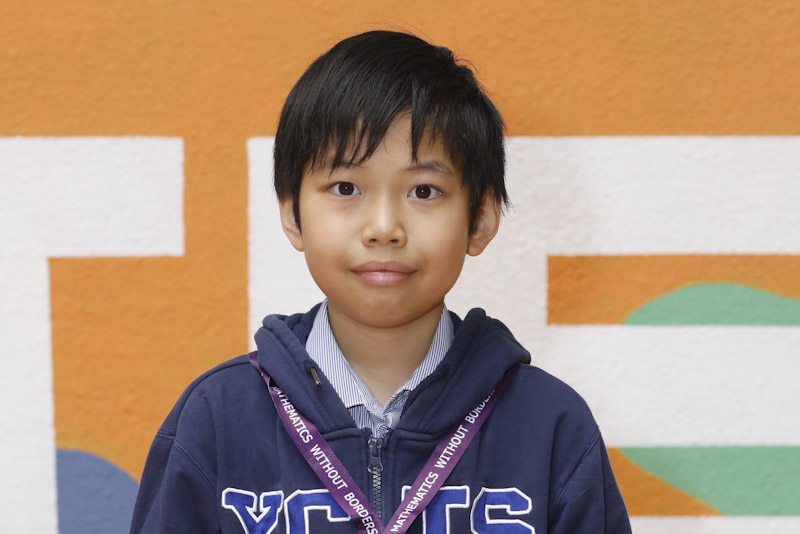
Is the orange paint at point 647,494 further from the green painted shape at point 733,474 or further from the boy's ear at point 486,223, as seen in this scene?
the boy's ear at point 486,223

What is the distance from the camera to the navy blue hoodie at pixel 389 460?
794 mm

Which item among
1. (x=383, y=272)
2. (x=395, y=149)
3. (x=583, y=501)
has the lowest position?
(x=583, y=501)

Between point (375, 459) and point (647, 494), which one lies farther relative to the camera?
point (647, 494)

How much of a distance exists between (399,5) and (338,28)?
0.32ft

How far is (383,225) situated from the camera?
755 mm

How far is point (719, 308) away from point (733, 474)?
260 millimetres

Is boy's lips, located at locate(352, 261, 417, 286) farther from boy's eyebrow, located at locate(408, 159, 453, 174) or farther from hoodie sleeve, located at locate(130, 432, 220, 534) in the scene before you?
hoodie sleeve, located at locate(130, 432, 220, 534)

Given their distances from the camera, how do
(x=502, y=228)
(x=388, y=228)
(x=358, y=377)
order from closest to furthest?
Result: (x=388, y=228)
(x=358, y=377)
(x=502, y=228)

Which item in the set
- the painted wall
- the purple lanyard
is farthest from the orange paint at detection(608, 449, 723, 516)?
the purple lanyard

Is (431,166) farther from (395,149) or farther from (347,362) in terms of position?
(347,362)

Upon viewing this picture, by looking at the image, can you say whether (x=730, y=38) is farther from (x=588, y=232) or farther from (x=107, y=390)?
(x=107, y=390)

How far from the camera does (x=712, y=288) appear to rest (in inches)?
48.3

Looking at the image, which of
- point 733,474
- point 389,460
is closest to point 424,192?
point 389,460

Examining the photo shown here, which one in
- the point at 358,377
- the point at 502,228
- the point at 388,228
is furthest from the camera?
the point at 502,228
